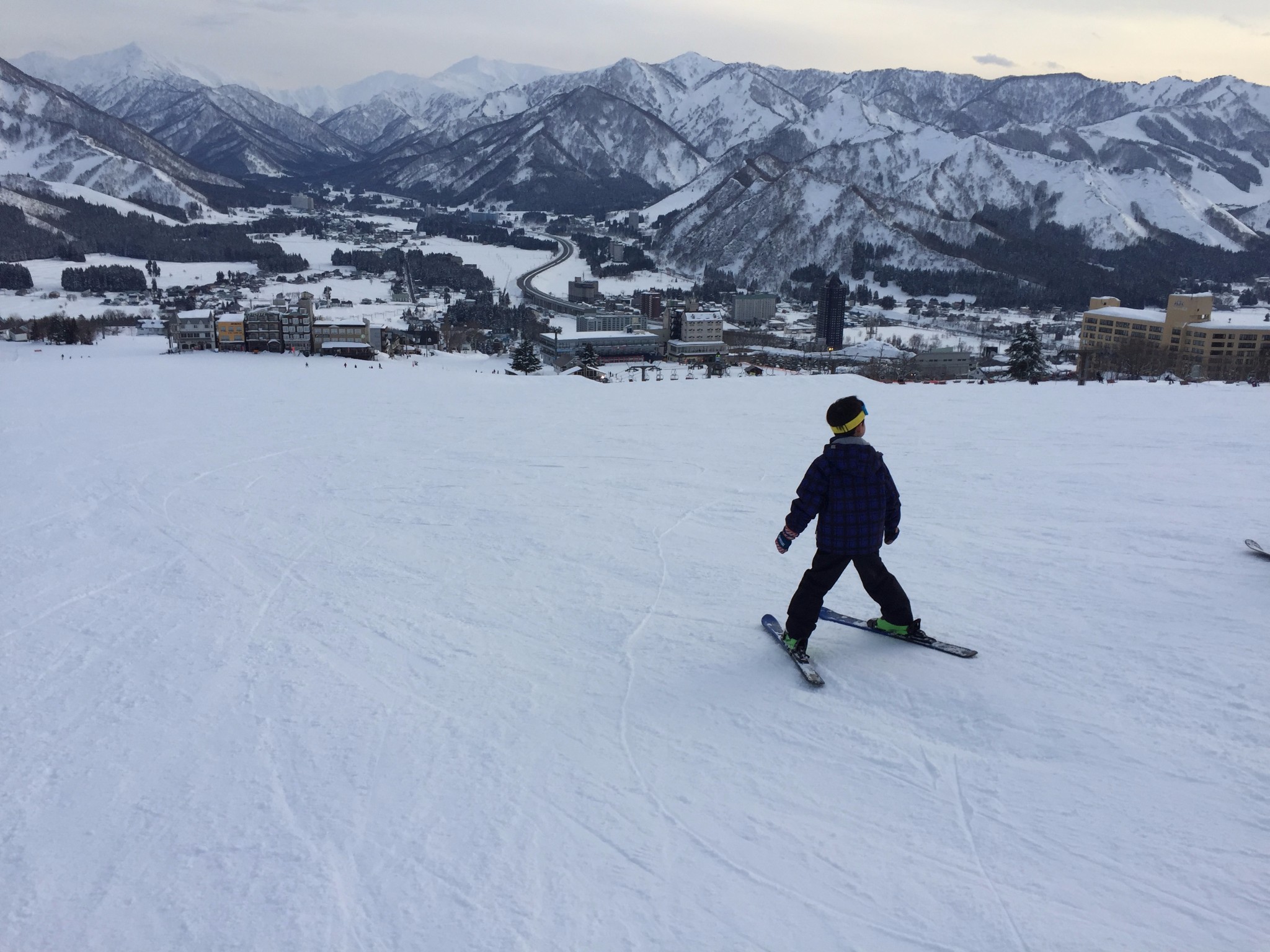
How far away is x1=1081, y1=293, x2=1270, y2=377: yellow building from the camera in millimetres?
31766

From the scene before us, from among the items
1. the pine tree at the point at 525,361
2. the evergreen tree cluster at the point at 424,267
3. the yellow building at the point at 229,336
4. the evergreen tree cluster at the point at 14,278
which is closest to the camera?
the pine tree at the point at 525,361

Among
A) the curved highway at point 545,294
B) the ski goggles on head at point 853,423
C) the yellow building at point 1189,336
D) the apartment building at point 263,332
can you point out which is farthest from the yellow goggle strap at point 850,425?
the curved highway at point 545,294

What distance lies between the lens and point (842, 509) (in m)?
3.47

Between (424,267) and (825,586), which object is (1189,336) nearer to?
(825,586)

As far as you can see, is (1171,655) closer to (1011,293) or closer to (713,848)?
(713,848)

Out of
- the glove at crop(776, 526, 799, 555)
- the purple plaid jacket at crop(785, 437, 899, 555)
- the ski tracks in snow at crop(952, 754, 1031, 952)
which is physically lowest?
the ski tracks in snow at crop(952, 754, 1031, 952)

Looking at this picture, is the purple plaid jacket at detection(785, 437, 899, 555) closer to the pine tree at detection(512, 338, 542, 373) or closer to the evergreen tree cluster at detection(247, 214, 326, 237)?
the pine tree at detection(512, 338, 542, 373)

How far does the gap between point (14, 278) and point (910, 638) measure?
3622 inches

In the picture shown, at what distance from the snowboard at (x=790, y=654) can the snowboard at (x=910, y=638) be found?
0.28 meters

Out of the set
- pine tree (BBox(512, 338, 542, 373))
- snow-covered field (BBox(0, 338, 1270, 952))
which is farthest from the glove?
pine tree (BBox(512, 338, 542, 373))

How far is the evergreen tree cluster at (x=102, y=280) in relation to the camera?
74312mm

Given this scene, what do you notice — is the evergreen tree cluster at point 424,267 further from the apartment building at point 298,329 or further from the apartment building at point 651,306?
the apartment building at point 298,329

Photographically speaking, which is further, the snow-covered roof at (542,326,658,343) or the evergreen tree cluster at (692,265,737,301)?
the evergreen tree cluster at (692,265,737,301)

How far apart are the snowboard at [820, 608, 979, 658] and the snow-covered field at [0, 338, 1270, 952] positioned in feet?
0.33
